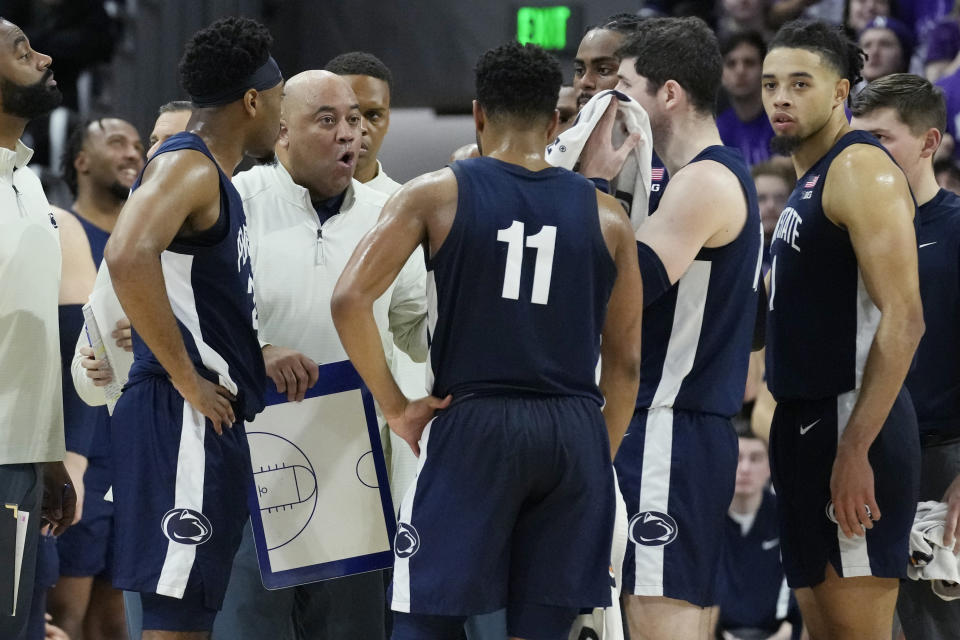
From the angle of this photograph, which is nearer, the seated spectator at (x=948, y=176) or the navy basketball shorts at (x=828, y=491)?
the navy basketball shorts at (x=828, y=491)

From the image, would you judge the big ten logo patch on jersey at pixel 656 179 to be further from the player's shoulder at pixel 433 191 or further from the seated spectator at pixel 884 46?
the seated spectator at pixel 884 46

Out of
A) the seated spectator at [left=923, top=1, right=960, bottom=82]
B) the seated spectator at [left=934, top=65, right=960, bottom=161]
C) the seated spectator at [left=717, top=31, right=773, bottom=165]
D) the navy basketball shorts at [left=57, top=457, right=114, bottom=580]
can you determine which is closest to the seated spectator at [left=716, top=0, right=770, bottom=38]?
the seated spectator at [left=717, top=31, right=773, bottom=165]

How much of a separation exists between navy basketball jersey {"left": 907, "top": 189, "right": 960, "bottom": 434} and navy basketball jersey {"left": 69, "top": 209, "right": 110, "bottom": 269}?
4163 millimetres

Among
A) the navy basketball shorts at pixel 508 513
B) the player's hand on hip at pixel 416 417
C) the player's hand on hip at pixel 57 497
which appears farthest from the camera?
the player's hand on hip at pixel 57 497

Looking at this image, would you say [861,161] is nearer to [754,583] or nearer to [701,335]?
[701,335]

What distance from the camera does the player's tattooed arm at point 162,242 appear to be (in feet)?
11.7

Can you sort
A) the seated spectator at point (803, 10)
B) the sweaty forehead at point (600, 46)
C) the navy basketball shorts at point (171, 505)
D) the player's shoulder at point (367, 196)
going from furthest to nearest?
the seated spectator at point (803, 10), the sweaty forehead at point (600, 46), the player's shoulder at point (367, 196), the navy basketball shorts at point (171, 505)

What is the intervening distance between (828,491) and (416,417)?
1483mm

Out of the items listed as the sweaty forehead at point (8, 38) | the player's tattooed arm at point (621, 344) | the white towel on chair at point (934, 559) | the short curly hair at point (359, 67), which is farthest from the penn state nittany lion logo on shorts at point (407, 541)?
the short curly hair at point (359, 67)

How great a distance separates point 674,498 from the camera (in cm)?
387

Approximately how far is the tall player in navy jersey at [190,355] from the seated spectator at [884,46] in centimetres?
581

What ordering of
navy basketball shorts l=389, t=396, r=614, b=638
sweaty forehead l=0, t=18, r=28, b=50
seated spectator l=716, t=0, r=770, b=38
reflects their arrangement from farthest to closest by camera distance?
seated spectator l=716, t=0, r=770, b=38 → sweaty forehead l=0, t=18, r=28, b=50 → navy basketball shorts l=389, t=396, r=614, b=638

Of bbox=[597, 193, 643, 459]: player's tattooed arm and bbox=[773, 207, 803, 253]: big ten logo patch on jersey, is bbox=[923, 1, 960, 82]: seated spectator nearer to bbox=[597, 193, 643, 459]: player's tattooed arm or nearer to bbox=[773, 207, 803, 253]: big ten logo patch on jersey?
bbox=[773, 207, 803, 253]: big ten logo patch on jersey

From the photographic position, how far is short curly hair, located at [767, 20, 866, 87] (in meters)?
4.24
